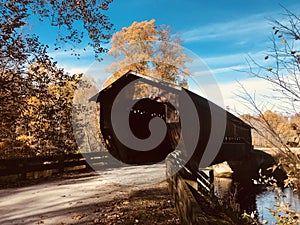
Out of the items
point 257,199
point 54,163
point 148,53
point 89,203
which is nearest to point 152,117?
point 54,163

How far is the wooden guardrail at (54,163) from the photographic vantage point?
11.3 metres

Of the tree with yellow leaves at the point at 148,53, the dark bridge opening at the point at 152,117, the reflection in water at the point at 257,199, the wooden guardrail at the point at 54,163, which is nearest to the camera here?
the dark bridge opening at the point at 152,117

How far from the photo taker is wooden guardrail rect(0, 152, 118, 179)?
1127 cm

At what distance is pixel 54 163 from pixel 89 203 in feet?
23.1

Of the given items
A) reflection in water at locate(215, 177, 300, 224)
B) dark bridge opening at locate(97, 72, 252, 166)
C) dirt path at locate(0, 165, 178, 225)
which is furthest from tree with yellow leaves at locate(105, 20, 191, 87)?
dirt path at locate(0, 165, 178, 225)

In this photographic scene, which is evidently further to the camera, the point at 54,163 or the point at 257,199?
the point at 54,163

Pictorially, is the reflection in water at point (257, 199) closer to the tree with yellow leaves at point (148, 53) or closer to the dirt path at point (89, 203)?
the dirt path at point (89, 203)

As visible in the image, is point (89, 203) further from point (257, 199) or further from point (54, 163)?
point (257, 199)

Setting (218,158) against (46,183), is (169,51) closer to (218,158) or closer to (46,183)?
(218,158)

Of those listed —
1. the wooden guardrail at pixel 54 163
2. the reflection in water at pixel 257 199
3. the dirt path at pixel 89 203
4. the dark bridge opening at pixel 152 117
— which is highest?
the dark bridge opening at pixel 152 117

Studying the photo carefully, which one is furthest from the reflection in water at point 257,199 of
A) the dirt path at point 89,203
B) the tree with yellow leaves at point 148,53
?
the tree with yellow leaves at point 148,53

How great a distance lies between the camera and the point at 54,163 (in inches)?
522

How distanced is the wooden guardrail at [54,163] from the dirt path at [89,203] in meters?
1.87

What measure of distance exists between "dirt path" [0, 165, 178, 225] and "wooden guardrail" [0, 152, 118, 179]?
1.87m
